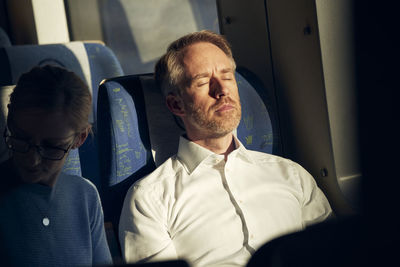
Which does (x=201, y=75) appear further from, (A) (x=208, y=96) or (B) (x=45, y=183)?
(B) (x=45, y=183)

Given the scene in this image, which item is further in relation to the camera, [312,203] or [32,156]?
[312,203]

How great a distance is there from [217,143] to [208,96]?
0.16 meters

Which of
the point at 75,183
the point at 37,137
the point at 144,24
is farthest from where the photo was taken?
the point at 144,24

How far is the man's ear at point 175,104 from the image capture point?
4.68ft

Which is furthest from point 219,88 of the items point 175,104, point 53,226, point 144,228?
point 53,226

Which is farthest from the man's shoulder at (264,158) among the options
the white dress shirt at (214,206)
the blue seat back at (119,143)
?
the blue seat back at (119,143)

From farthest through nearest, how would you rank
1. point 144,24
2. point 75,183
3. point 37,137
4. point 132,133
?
point 144,24, point 132,133, point 75,183, point 37,137

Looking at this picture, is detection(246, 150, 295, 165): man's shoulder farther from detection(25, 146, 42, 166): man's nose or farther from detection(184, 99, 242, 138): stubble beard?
detection(25, 146, 42, 166): man's nose

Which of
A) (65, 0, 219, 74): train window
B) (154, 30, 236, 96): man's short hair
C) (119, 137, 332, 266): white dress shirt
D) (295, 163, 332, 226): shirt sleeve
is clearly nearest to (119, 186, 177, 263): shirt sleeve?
(119, 137, 332, 266): white dress shirt

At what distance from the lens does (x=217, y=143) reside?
1449mm

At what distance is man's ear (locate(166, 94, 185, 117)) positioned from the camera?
143 cm

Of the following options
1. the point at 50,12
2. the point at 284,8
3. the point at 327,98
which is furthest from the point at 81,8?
the point at 327,98

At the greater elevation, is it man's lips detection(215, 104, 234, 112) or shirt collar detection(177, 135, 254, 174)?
man's lips detection(215, 104, 234, 112)

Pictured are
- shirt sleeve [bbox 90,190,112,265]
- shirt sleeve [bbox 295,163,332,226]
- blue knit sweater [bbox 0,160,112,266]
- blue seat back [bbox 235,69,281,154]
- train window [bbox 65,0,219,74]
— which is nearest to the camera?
blue knit sweater [bbox 0,160,112,266]
